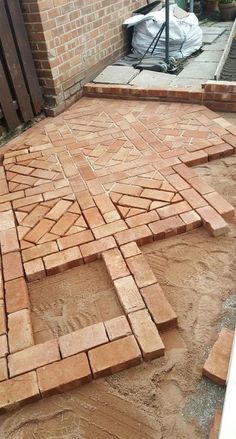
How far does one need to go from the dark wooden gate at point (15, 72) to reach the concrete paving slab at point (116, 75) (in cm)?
114

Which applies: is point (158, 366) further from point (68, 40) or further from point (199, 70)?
point (199, 70)

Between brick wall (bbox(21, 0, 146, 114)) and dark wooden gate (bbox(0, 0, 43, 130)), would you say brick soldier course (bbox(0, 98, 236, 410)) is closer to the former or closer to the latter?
dark wooden gate (bbox(0, 0, 43, 130))

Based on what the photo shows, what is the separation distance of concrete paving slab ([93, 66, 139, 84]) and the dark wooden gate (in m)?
1.14

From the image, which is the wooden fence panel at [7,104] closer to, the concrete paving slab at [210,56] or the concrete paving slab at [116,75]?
the concrete paving slab at [116,75]

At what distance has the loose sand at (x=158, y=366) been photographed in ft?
5.14

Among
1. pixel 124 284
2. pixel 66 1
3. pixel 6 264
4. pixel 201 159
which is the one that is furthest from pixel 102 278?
pixel 66 1

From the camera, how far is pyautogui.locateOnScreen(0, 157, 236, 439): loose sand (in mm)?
1566

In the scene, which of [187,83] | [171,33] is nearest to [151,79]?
[187,83]

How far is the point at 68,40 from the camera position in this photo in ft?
14.7

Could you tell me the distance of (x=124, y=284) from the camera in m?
2.11

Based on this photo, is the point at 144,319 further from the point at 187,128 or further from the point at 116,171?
the point at 187,128

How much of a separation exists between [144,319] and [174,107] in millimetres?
3177

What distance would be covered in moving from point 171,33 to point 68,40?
206 cm

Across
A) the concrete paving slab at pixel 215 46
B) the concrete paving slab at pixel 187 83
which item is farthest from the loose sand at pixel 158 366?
the concrete paving slab at pixel 215 46
